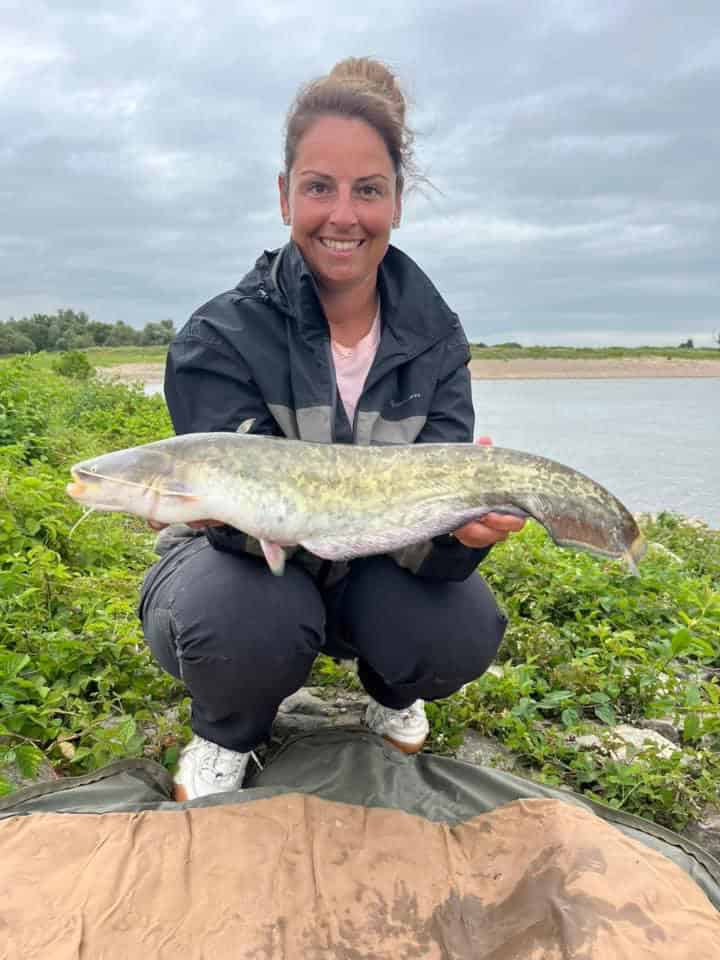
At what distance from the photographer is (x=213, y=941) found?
2117mm

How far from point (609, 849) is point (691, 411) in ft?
74.8

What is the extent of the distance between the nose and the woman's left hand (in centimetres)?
112

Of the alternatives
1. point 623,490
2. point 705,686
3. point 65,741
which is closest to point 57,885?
point 65,741

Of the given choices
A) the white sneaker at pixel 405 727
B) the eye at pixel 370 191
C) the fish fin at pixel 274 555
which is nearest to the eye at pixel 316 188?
the eye at pixel 370 191

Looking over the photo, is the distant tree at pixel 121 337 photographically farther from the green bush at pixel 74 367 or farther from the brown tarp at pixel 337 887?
the brown tarp at pixel 337 887

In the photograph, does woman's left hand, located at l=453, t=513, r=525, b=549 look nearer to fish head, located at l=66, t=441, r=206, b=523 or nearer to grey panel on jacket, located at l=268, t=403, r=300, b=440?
grey panel on jacket, located at l=268, t=403, r=300, b=440

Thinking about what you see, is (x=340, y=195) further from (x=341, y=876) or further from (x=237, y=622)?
(x=341, y=876)

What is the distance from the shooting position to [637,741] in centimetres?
332

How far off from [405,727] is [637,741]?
98 cm

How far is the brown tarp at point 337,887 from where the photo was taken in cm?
210

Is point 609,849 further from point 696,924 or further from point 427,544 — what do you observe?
point 427,544

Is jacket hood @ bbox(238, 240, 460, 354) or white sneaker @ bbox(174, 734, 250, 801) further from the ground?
jacket hood @ bbox(238, 240, 460, 354)

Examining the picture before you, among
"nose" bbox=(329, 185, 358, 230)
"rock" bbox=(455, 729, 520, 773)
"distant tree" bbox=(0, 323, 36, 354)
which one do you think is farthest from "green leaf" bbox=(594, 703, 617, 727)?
"distant tree" bbox=(0, 323, 36, 354)

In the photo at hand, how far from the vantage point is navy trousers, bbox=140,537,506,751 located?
260 centimetres
